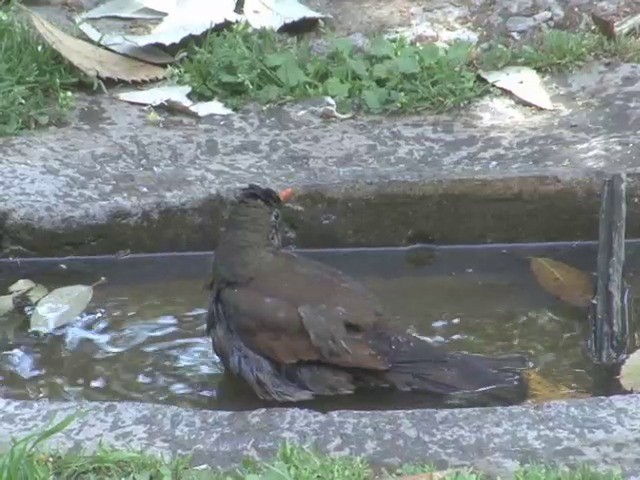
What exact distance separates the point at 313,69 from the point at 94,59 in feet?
3.49

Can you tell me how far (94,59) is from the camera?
21.0 feet

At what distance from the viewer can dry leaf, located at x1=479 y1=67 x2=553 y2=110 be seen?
614cm

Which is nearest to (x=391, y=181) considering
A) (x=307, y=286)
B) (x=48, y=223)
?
(x=307, y=286)

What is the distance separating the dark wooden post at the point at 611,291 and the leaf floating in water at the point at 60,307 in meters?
1.92

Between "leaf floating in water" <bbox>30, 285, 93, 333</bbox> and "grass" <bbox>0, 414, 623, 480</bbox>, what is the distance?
4.97ft

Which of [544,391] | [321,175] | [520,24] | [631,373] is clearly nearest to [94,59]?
[321,175]

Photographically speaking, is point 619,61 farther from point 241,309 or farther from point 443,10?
point 241,309

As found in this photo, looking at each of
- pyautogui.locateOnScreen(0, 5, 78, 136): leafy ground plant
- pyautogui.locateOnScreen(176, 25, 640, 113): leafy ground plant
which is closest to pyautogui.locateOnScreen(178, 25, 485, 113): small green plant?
pyautogui.locateOnScreen(176, 25, 640, 113): leafy ground plant

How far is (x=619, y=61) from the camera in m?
6.43

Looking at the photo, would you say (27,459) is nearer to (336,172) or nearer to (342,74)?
(336,172)

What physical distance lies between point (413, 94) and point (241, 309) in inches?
77.3

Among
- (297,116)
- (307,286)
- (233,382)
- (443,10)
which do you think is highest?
(443,10)

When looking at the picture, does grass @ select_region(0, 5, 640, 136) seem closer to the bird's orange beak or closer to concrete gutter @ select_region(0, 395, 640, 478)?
the bird's orange beak

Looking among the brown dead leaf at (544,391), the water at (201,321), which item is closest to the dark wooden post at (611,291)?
the water at (201,321)
